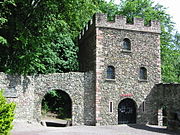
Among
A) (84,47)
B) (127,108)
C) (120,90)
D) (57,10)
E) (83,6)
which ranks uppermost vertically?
(83,6)

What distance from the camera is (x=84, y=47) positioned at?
70.5 ft

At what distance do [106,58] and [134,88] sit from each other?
10.7 feet

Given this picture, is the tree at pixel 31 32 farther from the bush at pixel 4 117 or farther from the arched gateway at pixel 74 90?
the bush at pixel 4 117

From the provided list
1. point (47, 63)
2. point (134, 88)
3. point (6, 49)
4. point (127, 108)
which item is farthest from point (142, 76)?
point (6, 49)

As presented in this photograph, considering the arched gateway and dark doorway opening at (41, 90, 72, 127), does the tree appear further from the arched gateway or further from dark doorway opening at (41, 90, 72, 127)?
dark doorway opening at (41, 90, 72, 127)

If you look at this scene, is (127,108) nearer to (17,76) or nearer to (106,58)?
(106,58)

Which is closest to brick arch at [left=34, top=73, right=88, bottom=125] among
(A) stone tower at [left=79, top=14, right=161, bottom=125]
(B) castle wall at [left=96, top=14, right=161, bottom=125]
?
(A) stone tower at [left=79, top=14, right=161, bottom=125]

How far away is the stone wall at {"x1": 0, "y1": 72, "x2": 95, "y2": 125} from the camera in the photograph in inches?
635

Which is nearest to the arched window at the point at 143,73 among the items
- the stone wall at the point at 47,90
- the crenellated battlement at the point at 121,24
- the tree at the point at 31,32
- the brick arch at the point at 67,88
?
the crenellated battlement at the point at 121,24

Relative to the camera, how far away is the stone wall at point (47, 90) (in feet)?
53.0

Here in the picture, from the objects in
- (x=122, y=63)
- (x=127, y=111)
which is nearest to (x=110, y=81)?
(x=122, y=63)

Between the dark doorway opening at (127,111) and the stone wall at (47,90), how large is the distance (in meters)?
2.26

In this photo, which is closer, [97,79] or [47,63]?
[97,79]

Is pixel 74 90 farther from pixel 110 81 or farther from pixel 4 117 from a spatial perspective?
pixel 4 117
